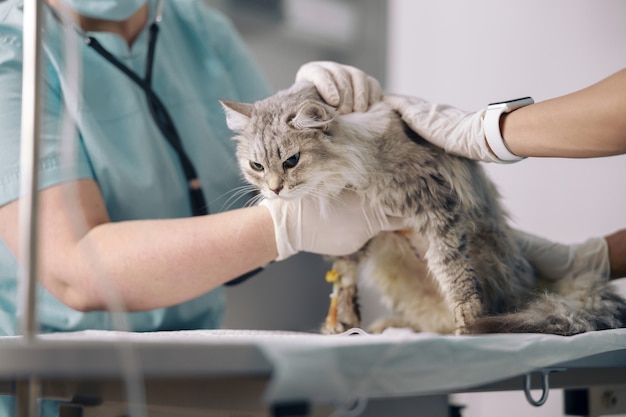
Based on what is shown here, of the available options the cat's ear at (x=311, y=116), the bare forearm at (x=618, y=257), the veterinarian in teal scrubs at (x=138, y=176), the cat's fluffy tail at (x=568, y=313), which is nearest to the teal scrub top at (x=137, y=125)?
the veterinarian in teal scrubs at (x=138, y=176)

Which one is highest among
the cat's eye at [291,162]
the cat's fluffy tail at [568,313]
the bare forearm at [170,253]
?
the cat's eye at [291,162]

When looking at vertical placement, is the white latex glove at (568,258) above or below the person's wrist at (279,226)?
below

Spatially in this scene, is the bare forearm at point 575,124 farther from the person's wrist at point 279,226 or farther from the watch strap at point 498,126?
the person's wrist at point 279,226

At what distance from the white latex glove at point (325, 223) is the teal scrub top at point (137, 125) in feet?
1.22

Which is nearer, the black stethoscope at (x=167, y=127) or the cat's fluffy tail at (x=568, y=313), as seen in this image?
the cat's fluffy tail at (x=568, y=313)

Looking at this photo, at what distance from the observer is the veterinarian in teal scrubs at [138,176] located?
1546 millimetres

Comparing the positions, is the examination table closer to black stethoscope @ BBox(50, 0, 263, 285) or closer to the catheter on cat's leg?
the catheter on cat's leg

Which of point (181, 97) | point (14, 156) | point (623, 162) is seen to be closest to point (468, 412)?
point (623, 162)

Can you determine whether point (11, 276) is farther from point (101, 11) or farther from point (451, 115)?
point (451, 115)

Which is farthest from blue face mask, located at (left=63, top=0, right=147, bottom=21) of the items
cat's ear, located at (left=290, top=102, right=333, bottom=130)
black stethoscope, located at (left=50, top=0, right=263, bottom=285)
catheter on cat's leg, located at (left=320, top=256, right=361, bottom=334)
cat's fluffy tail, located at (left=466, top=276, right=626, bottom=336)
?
cat's fluffy tail, located at (left=466, top=276, right=626, bottom=336)

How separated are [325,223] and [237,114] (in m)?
0.37

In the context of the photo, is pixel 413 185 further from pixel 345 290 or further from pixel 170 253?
pixel 170 253

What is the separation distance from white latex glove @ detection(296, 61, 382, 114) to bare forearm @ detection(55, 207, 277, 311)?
1.12 feet

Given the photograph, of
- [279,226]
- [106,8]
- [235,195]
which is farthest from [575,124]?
[106,8]
